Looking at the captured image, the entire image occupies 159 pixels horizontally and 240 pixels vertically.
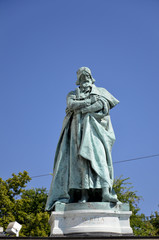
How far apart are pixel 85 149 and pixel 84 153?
0.11 m

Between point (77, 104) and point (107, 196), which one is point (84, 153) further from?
point (77, 104)

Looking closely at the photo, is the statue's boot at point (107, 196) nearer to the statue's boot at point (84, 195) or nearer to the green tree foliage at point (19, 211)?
the statue's boot at point (84, 195)

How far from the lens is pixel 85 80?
316 inches

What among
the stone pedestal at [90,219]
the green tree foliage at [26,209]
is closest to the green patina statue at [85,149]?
the stone pedestal at [90,219]

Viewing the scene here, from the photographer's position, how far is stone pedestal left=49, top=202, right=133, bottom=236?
6.08m

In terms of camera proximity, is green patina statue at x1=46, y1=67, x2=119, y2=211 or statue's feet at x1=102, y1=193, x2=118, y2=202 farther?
green patina statue at x1=46, y1=67, x2=119, y2=211

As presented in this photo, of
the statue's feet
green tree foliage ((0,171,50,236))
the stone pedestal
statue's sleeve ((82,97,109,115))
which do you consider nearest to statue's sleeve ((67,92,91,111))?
statue's sleeve ((82,97,109,115))

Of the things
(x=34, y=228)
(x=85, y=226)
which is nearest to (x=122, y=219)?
(x=85, y=226)

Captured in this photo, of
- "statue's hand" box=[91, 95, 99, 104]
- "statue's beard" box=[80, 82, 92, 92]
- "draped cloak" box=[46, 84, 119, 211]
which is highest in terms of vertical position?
"statue's beard" box=[80, 82, 92, 92]

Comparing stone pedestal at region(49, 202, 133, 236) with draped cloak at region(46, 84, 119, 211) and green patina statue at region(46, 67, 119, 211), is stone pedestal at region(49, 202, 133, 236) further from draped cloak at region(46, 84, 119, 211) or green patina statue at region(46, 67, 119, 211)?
draped cloak at region(46, 84, 119, 211)

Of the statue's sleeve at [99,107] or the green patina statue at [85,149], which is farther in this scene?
the statue's sleeve at [99,107]

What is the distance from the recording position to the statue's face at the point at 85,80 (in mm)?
7945

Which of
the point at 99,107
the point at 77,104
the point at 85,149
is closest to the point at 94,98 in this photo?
the point at 99,107

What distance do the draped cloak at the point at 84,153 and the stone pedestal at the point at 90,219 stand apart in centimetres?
44
